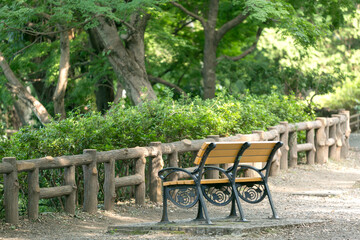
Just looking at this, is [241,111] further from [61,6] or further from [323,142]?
[61,6]

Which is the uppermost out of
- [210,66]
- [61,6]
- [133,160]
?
[61,6]

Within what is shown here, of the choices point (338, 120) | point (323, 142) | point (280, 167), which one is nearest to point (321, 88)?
point (338, 120)

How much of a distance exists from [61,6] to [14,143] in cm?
610

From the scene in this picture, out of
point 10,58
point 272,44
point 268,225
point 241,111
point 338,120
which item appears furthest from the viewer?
point 272,44

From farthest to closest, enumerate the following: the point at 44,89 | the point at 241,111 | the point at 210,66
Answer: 1. the point at 44,89
2. the point at 210,66
3. the point at 241,111

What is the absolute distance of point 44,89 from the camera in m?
22.7

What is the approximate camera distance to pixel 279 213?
8.89m

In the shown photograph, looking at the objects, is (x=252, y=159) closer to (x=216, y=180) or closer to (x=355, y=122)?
(x=216, y=180)

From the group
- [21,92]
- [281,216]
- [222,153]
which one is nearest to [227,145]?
[222,153]

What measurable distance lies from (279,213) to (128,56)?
29.7 ft

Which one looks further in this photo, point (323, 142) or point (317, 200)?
point (323, 142)

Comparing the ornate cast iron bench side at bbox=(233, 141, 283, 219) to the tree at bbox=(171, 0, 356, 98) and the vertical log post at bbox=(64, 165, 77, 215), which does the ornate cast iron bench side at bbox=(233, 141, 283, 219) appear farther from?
the tree at bbox=(171, 0, 356, 98)

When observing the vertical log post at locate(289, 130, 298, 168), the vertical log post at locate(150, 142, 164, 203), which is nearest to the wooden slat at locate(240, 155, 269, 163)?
the vertical log post at locate(150, 142, 164, 203)

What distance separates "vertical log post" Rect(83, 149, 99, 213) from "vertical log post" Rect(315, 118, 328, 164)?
8254 millimetres
